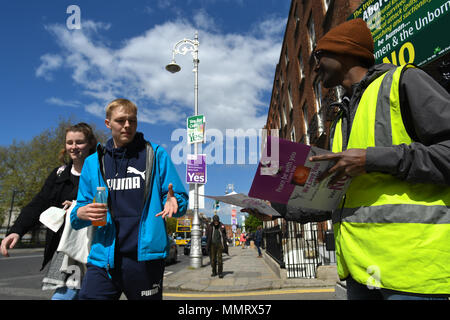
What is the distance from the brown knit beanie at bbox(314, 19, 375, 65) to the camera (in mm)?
1515

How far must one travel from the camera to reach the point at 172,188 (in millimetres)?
2020

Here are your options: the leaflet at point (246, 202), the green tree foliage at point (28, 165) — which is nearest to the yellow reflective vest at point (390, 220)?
the leaflet at point (246, 202)

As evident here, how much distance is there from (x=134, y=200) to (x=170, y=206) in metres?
0.29

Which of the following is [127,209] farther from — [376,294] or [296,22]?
[296,22]

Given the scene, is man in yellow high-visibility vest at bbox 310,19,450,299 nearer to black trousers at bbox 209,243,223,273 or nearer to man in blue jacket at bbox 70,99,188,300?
man in blue jacket at bbox 70,99,188,300

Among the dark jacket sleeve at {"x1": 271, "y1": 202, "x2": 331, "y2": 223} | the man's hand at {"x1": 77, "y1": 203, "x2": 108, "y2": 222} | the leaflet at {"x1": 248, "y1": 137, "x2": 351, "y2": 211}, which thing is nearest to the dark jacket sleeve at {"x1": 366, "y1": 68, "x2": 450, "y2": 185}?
the leaflet at {"x1": 248, "y1": 137, "x2": 351, "y2": 211}

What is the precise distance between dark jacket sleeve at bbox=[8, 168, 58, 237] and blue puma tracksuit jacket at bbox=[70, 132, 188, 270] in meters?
0.61

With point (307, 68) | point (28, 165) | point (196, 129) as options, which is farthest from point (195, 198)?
point (28, 165)

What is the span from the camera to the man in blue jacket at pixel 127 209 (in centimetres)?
187

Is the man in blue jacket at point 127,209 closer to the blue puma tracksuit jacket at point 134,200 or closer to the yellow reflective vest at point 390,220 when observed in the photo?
the blue puma tracksuit jacket at point 134,200

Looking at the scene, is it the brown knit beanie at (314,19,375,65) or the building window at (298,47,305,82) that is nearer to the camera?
the brown knit beanie at (314,19,375,65)
